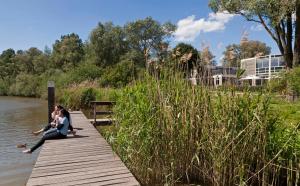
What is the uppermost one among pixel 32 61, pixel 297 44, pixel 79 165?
pixel 32 61

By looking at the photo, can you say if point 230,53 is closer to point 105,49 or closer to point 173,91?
point 173,91

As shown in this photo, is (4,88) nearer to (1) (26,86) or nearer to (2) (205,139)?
(1) (26,86)

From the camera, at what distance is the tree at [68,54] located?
50.7 meters

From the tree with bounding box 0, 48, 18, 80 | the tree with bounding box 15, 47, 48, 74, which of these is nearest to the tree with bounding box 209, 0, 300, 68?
the tree with bounding box 15, 47, 48, 74

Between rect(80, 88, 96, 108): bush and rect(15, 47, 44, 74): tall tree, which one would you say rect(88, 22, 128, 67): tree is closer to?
rect(15, 47, 44, 74): tall tree

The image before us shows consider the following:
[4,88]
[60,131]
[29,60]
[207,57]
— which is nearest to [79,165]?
[207,57]

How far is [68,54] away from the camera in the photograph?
50688 millimetres

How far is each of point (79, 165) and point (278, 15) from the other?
14.4 meters

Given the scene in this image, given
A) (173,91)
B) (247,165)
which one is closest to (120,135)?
(173,91)

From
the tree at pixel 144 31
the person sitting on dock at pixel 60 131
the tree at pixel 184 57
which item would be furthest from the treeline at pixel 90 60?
the tree at pixel 184 57

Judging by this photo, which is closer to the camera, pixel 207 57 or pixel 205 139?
pixel 205 139

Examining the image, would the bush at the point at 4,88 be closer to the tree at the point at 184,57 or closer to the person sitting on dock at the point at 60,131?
the person sitting on dock at the point at 60,131

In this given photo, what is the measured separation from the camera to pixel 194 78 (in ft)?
15.7

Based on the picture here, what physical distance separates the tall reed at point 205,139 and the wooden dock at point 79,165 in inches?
16.0
